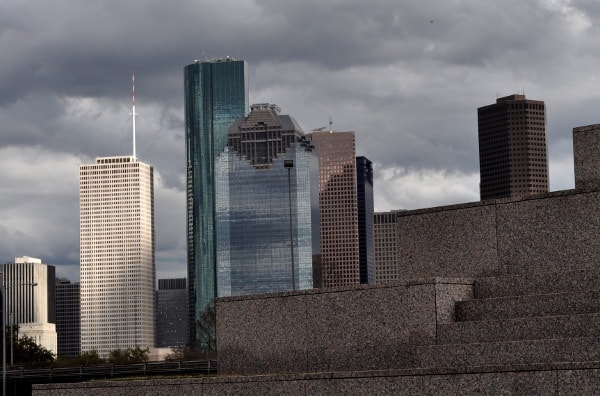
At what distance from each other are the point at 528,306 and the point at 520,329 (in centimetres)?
98

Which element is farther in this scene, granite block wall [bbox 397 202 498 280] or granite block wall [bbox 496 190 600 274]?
granite block wall [bbox 397 202 498 280]

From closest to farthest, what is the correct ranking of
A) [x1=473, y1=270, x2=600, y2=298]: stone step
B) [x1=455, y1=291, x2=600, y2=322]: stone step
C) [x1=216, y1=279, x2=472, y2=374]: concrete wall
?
1. [x1=455, y1=291, x2=600, y2=322]: stone step
2. [x1=473, y1=270, x2=600, y2=298]: stone step
3. [x1=216, y1=279, x2=472, y2=374]: concrete wall

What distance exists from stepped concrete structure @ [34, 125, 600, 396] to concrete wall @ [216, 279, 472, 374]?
0.08ft

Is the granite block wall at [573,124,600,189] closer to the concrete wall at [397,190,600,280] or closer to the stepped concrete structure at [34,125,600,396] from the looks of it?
the stepped concrete structure at [34,125,600,396]

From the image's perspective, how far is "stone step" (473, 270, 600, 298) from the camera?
2311 cm

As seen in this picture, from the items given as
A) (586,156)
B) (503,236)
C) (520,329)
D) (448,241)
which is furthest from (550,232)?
(520,329)

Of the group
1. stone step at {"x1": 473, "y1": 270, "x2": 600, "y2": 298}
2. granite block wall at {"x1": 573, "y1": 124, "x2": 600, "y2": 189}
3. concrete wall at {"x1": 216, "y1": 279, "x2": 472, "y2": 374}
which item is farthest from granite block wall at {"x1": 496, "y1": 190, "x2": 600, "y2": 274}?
concrete wall at {"x1": 216, "y1": 279, "x2": 472, "y2": 374}

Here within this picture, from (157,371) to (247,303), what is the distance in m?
33.8

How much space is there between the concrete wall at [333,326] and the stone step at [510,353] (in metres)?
1.02

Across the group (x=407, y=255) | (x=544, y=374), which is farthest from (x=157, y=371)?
(x=544, y=374)

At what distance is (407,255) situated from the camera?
2772 cm

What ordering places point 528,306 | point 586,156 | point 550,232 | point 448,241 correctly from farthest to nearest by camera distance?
point 448,241, point 586,156, point 550,232, point 528,306

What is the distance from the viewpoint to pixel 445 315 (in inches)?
941

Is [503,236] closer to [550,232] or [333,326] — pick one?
[550,232]
